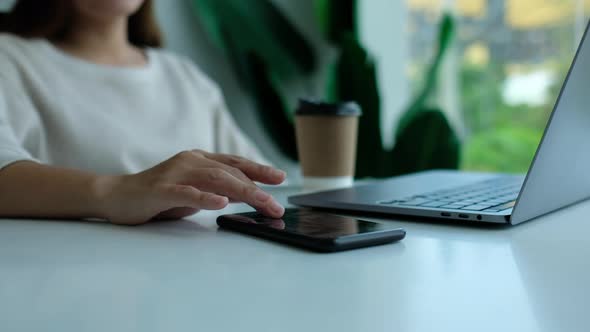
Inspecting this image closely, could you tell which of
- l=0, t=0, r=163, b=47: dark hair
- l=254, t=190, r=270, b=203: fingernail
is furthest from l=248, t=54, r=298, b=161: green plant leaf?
l=254, t=190, r=270, b=203: fingernail

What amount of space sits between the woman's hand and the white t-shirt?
0.60m

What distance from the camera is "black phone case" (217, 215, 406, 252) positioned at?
1.56 feet

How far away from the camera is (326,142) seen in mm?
889

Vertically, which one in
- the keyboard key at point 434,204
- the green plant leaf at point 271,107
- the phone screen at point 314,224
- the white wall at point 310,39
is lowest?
the phone screen at point 314,224

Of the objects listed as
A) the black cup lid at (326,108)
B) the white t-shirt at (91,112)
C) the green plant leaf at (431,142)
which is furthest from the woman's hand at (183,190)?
the green plant leaf at (431,142)

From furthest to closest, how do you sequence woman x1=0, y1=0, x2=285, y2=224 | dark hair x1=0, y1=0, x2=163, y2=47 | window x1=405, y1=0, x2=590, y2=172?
1. window x1=405, y1=0, x2=590, y2=172
2. dark hair x1=0, y1=0, x2=163, y2=47
3. woman x1=0, y1=0, x2=285, y2=224

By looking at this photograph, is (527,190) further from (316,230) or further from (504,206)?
(316,230)

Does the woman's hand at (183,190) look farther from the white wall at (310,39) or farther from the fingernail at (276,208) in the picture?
the white wall at (310,39)

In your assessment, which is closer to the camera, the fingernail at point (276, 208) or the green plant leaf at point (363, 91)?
the fingernail at point (276, 208)

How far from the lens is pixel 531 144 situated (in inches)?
110

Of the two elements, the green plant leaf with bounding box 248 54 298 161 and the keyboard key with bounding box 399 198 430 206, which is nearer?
the keyboard key with bounding box 399 198 430 206

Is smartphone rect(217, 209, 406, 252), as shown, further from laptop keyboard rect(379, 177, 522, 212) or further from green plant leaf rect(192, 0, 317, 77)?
green plant leaf rect(192, 0, 317, 77)

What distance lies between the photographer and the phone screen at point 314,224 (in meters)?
0.50

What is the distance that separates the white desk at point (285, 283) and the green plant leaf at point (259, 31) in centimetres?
136
